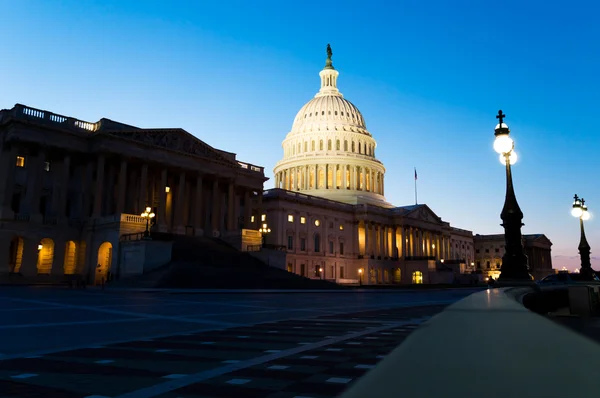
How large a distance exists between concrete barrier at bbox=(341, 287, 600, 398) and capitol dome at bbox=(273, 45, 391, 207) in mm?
113814

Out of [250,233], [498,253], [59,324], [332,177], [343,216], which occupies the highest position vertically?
[332,177]

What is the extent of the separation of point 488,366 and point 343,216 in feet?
342

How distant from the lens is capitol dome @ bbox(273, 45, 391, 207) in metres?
122

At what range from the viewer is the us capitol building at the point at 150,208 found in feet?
178

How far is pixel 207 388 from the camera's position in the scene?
649 centimetres

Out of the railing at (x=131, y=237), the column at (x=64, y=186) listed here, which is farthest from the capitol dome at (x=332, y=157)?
the railing at (x=131, y=237)

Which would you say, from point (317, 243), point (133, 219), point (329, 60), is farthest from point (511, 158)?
point (329, 60)

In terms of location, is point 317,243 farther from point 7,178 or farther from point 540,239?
point 540,239

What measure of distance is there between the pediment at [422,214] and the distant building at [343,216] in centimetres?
25

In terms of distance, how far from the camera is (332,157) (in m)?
122

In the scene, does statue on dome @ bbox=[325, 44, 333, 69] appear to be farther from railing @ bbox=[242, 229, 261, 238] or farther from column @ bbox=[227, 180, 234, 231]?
railing @ bbox=[242, 229, 261, 238]

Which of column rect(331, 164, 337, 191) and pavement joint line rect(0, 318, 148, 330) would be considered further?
column rect(331, 164, 337, 191)

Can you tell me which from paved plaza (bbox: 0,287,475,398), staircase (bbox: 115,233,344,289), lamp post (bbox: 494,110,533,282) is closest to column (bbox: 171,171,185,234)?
staircase (bbox: 115,233,344,289)

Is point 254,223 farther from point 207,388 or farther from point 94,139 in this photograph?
point 207,388
